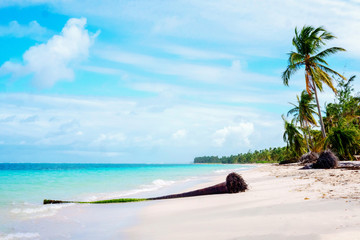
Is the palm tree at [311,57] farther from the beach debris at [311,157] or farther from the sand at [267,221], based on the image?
the sand at [267,221]

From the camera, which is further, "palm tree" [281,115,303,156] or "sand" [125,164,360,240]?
"palm tree" [281,115,303,156]

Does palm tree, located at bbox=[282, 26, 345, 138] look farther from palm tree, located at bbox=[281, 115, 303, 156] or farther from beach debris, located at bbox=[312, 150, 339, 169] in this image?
palm tree, located at bbox=[281, 115, 303, 156]

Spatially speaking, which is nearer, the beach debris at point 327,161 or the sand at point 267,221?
the sand at point 267,221

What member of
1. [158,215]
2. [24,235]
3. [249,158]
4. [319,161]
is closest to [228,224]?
[158,215]

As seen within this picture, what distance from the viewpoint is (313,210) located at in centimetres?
520

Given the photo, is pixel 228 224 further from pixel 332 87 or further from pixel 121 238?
pixel 332 87

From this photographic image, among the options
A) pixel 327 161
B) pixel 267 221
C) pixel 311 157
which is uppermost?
pixel 327 161

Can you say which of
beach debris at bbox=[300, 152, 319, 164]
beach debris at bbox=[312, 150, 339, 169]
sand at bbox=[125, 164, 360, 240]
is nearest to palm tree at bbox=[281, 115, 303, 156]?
beach debris at bbox=[300, 152, 319, 164]

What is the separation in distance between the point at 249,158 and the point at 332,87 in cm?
13529

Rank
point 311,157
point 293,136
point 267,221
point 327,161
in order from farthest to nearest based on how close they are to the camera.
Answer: point 293,136 < point 311,157 < point 327,161 < point 267,221

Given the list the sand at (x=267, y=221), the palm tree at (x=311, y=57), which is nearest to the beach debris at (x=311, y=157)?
the palm tree at (x=311, y=57)

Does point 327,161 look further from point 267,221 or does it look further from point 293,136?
point 293,136

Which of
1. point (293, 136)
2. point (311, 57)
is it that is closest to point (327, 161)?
point (311, 57)

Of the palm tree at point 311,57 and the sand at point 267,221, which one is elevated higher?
the palm tree at point 311,57
